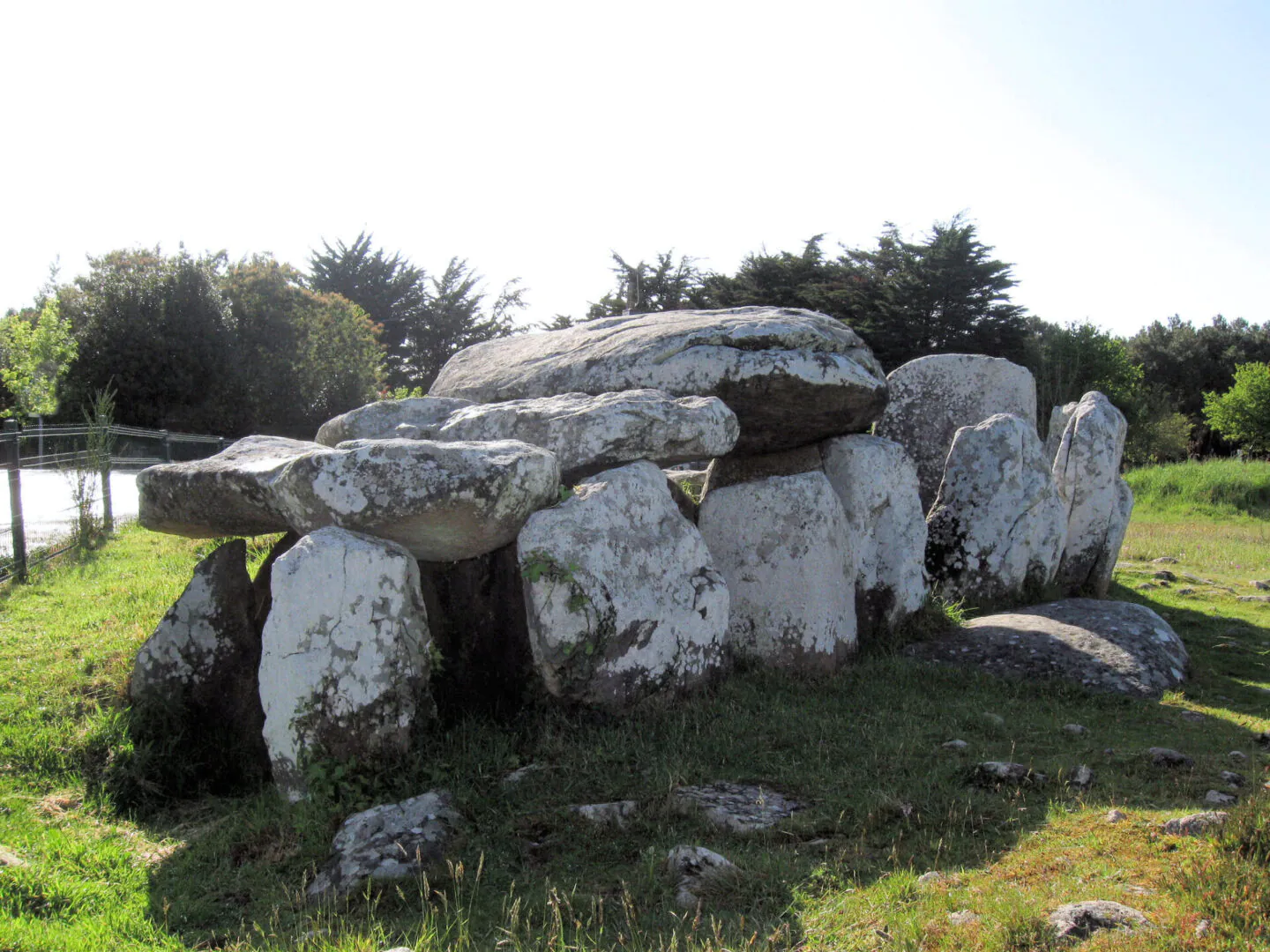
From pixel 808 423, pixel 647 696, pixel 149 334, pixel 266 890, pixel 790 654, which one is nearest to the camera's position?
pixel 266 890

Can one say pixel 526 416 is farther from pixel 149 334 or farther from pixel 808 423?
pixel 149 334

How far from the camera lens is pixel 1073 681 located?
7.32m

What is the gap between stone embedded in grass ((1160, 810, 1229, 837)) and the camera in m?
4.11

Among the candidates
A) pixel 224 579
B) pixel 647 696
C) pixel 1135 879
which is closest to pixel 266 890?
pixel 647 696

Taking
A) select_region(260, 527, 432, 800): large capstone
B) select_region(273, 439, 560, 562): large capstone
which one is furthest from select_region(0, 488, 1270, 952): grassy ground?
select_region(273, 439, 560, 562): large capstone

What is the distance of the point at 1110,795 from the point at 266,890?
4.04 meters

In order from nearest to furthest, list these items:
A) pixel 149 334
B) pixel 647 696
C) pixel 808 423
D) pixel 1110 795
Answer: pixel 1110 795 < pixel 647 696 < pixel 808 423 < pixel 149 334

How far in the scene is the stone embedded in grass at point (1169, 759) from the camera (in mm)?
5418

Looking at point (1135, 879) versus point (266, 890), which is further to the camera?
point (266, 890)

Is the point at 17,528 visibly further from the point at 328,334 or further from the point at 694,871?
the point at 328,334

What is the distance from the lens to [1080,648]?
7.75 metres

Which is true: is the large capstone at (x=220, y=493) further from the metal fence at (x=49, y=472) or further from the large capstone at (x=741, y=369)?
the metal fence at (x=49, y=472)

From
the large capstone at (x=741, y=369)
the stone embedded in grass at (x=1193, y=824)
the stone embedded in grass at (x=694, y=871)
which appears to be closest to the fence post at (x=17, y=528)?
the large capstone at (x=741, y=369)

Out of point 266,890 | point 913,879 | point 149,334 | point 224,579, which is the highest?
point 149,334
